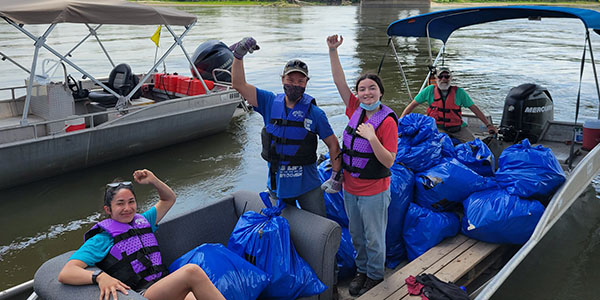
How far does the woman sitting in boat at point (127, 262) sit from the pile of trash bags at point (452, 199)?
1577 mm

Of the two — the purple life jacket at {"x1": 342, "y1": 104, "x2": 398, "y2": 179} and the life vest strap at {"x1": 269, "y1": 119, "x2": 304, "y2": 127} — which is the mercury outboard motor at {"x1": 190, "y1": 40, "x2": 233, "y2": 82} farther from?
the purple life jacket at {"x1": 342, "y1": 104, "x2": 398, "y2": 179}

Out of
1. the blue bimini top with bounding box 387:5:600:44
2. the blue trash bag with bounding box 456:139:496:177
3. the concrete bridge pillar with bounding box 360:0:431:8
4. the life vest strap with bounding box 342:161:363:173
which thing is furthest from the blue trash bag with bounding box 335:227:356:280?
the concrete bridge pillar with bounding box 360:0:431:8

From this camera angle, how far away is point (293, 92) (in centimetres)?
332

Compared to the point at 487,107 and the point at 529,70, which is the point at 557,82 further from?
the point at 487,107

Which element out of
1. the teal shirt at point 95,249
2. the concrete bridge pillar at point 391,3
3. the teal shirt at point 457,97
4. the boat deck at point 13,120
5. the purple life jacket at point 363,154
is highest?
the concrete bridge pillar at point 391,3

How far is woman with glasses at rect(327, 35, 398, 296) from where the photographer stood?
3.23 metres

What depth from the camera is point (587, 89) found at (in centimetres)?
1454

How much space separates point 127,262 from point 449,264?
2.49 m

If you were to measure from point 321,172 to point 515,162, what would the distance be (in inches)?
74.8

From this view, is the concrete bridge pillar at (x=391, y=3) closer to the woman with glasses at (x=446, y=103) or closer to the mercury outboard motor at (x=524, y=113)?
the mercury outboard motor at (x=524, y=113)

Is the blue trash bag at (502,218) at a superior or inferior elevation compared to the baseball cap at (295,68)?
inferior

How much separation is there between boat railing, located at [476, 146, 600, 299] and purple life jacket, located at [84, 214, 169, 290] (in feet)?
6.94

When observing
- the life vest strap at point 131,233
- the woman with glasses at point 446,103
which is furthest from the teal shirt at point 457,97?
the life vest strap at point 131,233

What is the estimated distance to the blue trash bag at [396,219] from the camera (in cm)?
428
